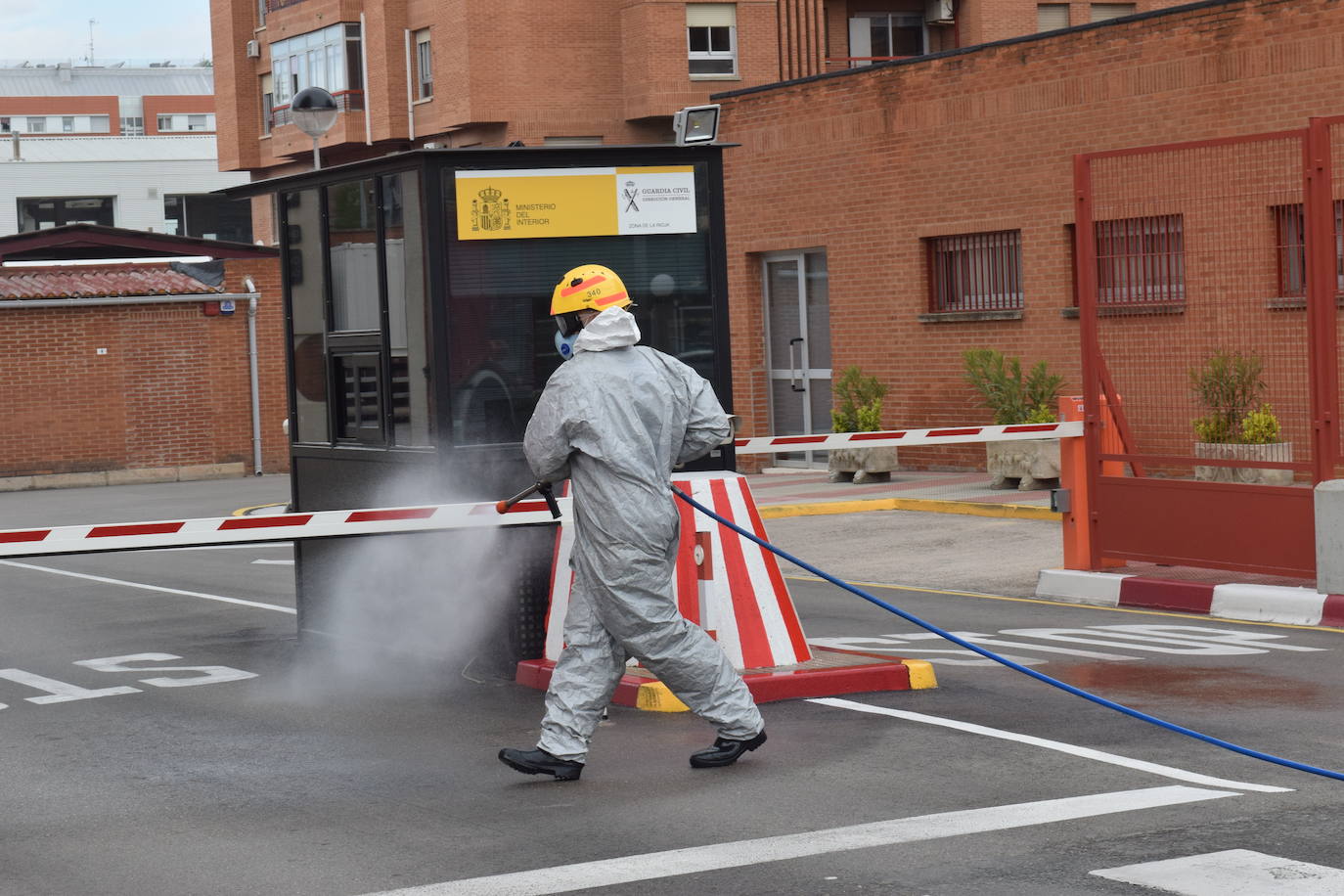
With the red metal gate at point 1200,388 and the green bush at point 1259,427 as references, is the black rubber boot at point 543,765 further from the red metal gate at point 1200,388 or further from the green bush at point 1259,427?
the green bush at point 1259,427

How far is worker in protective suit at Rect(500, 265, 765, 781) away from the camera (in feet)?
24.0

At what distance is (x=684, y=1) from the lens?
1795 inches

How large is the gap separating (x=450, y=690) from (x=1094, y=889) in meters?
4.67

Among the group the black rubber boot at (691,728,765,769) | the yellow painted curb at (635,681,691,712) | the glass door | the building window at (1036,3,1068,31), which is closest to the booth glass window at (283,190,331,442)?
the yellow painted curb at (635,681,691,712)

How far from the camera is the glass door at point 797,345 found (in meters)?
25.1

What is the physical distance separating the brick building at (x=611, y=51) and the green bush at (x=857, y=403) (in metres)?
21.8

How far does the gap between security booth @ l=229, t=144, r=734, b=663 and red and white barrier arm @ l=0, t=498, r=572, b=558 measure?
2.55 feet

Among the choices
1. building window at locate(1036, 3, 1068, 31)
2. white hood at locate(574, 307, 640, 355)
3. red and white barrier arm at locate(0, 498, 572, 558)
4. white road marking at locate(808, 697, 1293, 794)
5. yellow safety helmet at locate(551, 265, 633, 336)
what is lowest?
white road marking at locate(808, 697, 1293, 794)

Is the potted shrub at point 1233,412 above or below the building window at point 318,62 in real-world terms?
below

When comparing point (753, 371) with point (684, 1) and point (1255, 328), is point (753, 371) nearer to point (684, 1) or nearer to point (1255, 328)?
point (1255, 328)

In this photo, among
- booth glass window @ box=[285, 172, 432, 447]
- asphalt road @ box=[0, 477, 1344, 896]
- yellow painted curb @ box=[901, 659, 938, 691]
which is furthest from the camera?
booth glass window @ box=[285, 172, 432, 447]

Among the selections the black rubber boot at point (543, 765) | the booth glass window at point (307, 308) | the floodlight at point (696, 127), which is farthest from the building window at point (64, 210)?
the black rubber boot at point (543, 765)

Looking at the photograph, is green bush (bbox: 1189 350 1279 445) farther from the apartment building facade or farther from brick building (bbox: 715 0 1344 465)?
the apartment building facade

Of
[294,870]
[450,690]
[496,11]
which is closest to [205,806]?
[294,870]
